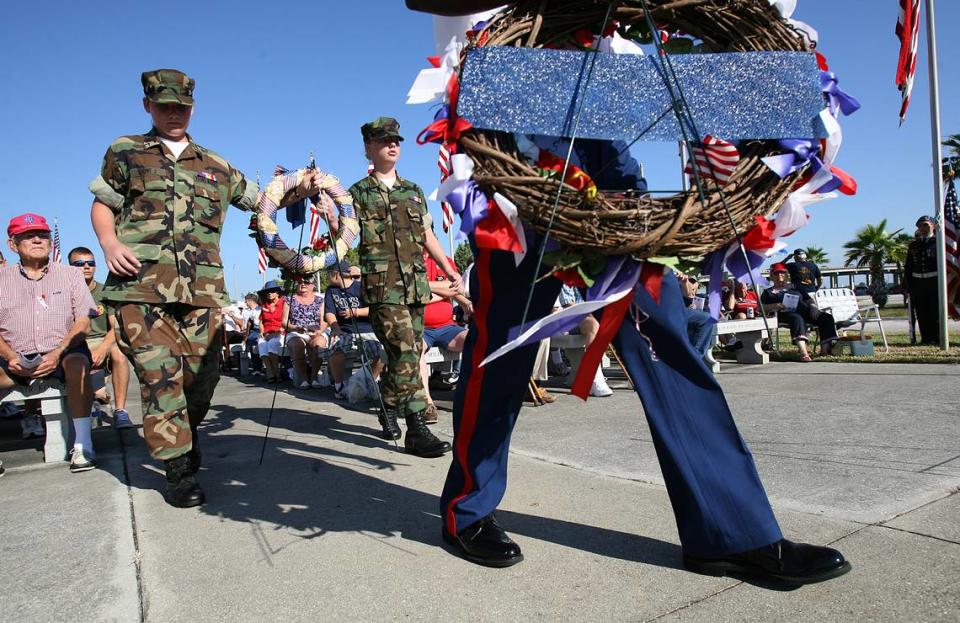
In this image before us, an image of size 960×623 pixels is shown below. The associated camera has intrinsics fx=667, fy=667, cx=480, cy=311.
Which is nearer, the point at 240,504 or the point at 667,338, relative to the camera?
the point at 667,338

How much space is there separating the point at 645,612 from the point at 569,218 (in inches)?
45.2

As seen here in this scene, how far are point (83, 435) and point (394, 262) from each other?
2429mm

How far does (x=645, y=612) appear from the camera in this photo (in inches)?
75.5

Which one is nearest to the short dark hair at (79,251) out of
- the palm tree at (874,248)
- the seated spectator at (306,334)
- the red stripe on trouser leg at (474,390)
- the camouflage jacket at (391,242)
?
the seated spectator at (306,334)

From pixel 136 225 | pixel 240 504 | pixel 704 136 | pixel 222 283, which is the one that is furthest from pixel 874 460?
pixel 136 225

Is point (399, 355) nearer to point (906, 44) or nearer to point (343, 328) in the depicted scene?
point (343, 328)

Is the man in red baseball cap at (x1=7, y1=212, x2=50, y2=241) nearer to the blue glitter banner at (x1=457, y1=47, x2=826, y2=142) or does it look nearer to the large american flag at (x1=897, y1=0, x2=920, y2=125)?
the blue glitter banner at (x1=457, y1=47, x2=826, y2=142)

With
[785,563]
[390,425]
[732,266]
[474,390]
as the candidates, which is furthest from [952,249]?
[474,390]

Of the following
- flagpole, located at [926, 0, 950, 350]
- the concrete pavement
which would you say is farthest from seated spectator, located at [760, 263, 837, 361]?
the concrete pavement

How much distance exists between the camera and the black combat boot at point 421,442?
412cm

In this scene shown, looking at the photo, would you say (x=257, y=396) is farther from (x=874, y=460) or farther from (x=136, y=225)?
(x=874, y=460)

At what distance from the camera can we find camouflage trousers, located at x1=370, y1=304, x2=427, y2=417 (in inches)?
174

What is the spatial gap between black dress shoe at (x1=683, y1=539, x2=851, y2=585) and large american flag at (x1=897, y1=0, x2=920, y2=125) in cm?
671

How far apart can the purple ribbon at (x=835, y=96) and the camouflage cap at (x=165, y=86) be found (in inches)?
122
